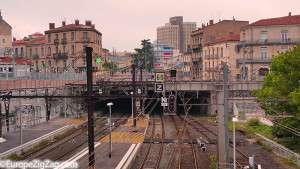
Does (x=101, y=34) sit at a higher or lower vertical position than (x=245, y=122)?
higher

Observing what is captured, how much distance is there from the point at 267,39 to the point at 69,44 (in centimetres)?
4327

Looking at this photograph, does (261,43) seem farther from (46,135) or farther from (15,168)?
(15,168)

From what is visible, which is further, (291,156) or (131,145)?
(131,145)

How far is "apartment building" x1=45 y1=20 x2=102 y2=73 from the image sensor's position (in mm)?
72625

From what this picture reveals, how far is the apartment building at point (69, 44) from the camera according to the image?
238 feet

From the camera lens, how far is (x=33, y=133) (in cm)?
3095

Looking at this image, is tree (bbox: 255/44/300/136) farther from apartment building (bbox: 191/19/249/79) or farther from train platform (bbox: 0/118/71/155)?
apartment building (bbox: 191/19/249/79)

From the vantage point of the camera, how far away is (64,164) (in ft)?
67.3

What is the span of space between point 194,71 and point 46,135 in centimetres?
6280

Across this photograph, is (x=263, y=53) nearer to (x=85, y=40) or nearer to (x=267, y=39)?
(x=267, y=39)

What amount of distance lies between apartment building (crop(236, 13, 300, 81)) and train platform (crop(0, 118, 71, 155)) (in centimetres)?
3392

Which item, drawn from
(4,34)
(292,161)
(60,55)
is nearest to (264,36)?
(292,161)

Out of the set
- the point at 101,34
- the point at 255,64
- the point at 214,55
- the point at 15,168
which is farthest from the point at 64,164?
the point at 101,34

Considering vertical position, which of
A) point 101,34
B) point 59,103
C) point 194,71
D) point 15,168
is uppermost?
point 101,34
